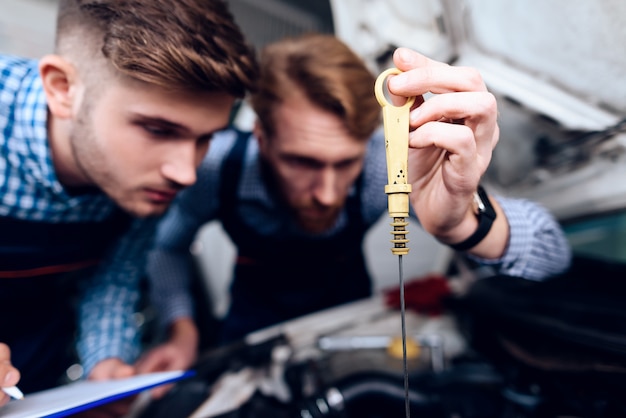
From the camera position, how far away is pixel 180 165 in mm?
720

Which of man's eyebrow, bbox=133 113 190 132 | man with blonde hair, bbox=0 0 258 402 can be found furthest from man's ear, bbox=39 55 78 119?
man's eyebrow, bbox=133 113 190 132

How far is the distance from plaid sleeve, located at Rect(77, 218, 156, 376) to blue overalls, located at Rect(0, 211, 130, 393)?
4 centimetres

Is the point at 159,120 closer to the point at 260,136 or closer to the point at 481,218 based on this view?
the point at 260,136

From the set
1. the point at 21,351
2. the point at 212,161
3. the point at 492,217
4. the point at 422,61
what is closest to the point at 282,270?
the point at 212,161

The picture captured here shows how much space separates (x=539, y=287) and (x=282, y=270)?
2.37ft

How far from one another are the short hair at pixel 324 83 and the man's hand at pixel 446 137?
43 centimetres

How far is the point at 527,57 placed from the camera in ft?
2.57

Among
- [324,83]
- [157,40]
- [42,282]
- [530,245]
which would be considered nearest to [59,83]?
[157,40]

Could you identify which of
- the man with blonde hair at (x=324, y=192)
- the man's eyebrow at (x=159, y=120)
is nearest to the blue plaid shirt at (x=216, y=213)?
the man with blonde hair at (x=324, y=192)

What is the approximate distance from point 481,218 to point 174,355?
2.69 ft

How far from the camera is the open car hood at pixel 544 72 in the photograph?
Result: 679mm

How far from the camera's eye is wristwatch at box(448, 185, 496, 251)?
0.57 m

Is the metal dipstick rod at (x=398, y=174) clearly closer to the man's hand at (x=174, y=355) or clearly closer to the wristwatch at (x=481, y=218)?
the wristwatch at (x=481, y=218)

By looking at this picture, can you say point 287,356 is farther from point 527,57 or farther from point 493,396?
point 527,57
